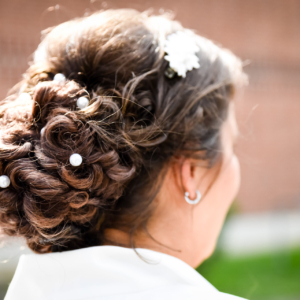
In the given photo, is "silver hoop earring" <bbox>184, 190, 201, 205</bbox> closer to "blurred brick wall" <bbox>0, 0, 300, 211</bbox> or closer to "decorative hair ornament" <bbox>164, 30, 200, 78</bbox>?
"decorative hair ornament" <bbox>164, 30, 200, 78</bbox>

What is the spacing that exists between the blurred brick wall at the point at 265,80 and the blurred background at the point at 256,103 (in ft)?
0.05

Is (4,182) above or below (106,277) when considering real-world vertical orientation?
above

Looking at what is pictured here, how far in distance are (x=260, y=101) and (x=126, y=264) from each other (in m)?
5.89

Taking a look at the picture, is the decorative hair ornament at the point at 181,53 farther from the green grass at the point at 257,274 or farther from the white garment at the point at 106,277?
the green grass at the point at 257,274

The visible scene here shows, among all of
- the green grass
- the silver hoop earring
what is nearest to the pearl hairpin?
the silver hoop earring

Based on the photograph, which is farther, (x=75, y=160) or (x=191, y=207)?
(x=191, y=207)

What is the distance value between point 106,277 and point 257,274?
403cm

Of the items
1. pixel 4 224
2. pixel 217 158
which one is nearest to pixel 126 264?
pixel 4 224

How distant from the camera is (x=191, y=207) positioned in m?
1.31

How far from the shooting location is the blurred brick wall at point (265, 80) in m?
6.08

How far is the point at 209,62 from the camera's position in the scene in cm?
135

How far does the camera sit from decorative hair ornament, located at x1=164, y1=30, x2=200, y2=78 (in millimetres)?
1236

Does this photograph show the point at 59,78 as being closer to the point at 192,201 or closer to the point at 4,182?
the point at 4,182

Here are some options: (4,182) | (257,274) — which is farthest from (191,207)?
(257,274)
